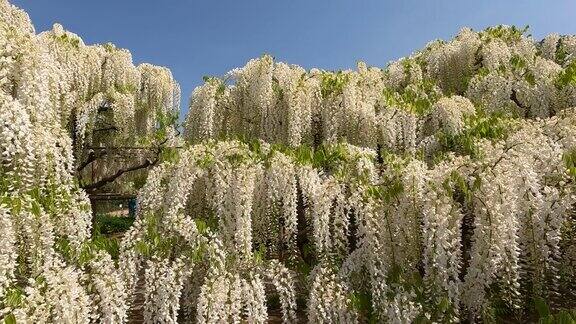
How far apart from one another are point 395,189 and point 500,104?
6.89 metres

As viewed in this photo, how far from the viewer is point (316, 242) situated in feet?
25.4

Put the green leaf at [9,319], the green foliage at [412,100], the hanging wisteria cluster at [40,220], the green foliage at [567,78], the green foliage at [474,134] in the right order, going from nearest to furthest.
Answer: the green leaf at [9,319]
the hanging wisteria cluster at [40,220]
the green foliage at [474,134]
the green foliage at [412,100]
the green foliage at [567,78]

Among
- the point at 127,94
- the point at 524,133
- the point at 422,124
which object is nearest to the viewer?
the point at 524,133

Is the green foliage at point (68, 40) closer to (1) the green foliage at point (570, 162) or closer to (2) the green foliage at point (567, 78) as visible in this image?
(1) the green foliage at point (570, 162)

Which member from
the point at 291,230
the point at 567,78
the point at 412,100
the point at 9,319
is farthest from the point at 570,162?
the point at 9,319

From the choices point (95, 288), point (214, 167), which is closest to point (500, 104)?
point (214, 167)

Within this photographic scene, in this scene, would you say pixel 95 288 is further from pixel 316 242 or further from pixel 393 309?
pixel 393 309

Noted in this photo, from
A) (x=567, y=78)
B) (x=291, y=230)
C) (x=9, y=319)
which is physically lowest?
(x=9, y=319)

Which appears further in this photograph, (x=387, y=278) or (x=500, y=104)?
(x=500, y=104)

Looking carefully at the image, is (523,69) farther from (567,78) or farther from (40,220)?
(40,220)

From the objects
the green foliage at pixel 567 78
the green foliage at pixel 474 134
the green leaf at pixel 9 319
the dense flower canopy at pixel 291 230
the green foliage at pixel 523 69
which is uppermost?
the green foliage at pixel 523 69

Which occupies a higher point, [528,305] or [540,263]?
[540,263]

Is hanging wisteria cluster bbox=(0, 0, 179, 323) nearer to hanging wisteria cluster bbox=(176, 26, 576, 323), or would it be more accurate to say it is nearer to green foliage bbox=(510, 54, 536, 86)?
hanging wisteria cluster bbox=(176, 26, 576, 323)

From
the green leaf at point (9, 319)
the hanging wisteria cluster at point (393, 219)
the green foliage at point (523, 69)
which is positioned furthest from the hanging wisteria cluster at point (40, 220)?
the green foliage at point (523, 69)
